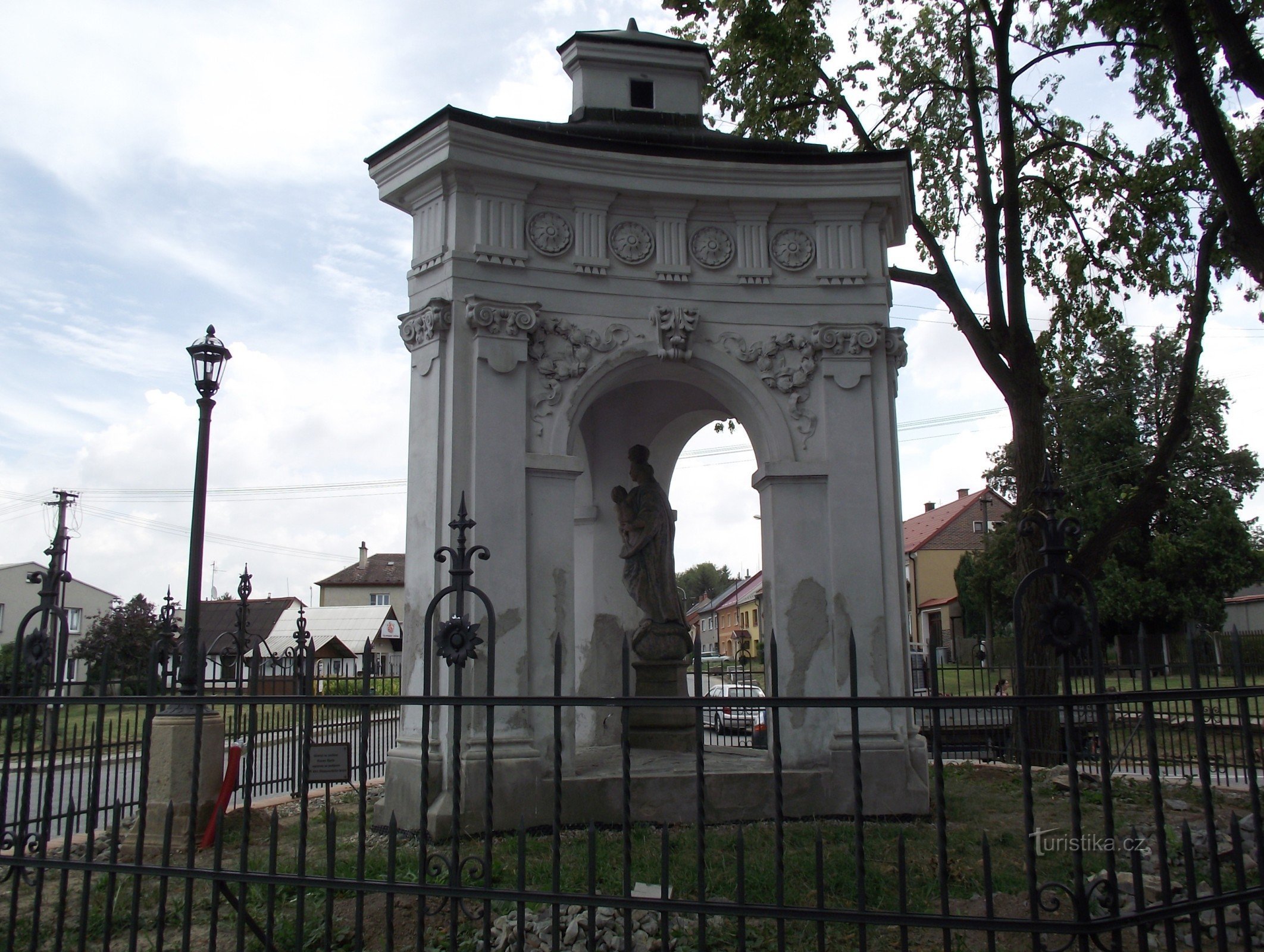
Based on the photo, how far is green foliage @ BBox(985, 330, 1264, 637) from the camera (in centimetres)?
3288

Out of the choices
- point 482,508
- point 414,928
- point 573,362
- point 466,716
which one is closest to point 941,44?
point 573,362

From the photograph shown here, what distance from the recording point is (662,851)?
3.13m

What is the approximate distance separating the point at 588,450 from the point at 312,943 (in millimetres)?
7479

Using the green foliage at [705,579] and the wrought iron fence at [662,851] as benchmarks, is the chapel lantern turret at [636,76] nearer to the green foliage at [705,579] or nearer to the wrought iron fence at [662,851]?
the wrought iron fence at [662,851]

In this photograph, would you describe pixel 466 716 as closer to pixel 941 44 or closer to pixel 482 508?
pixel 482 508

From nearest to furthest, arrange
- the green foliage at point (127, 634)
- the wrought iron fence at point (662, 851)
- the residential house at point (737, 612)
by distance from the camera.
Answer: the wrought iron fence at point (662, 851), the green foliage at point (127, 634), the residential house at point (737, 612)

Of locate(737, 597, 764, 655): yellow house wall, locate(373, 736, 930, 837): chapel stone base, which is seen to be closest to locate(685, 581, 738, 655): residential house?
locate(737, 597, 764, 655): yellow house wall

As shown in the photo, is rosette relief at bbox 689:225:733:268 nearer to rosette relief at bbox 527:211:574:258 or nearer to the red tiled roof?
rosette relief at bbox 527:211:574:258

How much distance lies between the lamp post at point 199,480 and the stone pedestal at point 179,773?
0.34 meters

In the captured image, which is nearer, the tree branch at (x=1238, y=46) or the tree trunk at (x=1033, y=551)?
the tree branch at (x=1238, y=46)

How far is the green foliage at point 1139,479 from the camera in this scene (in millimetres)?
32875

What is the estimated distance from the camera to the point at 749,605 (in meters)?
59.3

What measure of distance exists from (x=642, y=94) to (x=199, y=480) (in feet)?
20.2

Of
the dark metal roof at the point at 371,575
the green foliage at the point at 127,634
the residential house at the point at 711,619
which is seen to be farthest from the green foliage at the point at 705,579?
the green foliage at the point at 127,634
